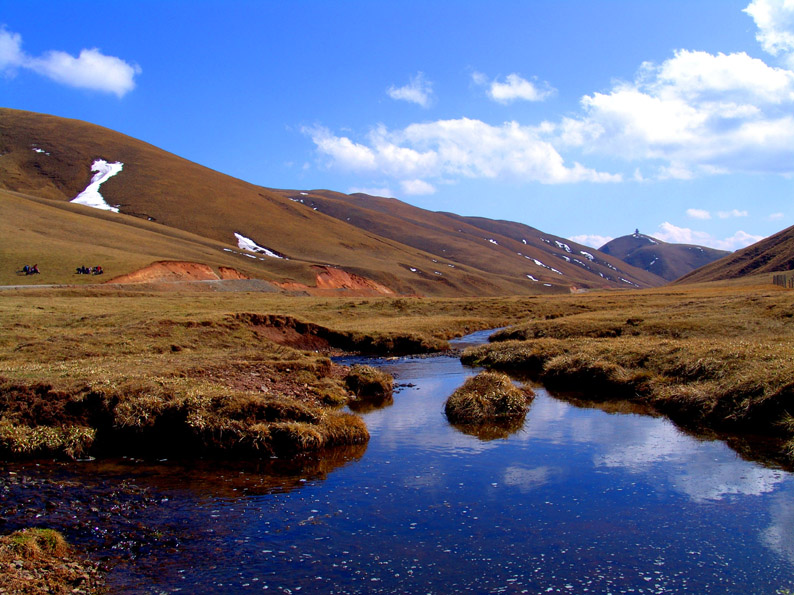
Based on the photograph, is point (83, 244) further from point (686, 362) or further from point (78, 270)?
point (686, 362)

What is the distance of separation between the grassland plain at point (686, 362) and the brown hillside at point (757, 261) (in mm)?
119843

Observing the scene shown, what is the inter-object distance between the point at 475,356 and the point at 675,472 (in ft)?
68.8

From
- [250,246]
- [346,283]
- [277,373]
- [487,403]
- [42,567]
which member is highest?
[250,246]

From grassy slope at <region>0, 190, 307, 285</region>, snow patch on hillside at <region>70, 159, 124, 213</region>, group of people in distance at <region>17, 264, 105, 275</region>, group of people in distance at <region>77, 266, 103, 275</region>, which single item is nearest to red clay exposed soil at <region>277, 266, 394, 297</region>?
grassy slope at <region>0, 190, 307, 285</region>

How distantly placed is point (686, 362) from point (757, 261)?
15982cm

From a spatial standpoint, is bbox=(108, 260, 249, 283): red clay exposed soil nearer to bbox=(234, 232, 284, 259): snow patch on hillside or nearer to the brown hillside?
bbox=(234, 232, 284, 259): snow patch on hillside

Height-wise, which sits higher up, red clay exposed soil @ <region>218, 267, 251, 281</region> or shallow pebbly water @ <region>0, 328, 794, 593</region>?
red clay exposed soil @ <region>218, 267, 251, 281</region>

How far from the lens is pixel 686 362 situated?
23.6 metres

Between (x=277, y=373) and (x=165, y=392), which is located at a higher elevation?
(x=277, y=373)

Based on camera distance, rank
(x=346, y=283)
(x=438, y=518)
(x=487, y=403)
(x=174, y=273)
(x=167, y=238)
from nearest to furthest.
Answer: (x=438, y=518) → (x=487, y=403) → (x=174, y=273) → (x=167, y=238) → (x=346, y=283)

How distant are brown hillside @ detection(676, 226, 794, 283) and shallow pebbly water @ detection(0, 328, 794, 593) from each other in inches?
5804

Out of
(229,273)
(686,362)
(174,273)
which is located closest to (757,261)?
(229,273)

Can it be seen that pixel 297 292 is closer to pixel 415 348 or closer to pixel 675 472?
pixel 415 348

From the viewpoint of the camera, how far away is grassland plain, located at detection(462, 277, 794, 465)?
60.1 ft
